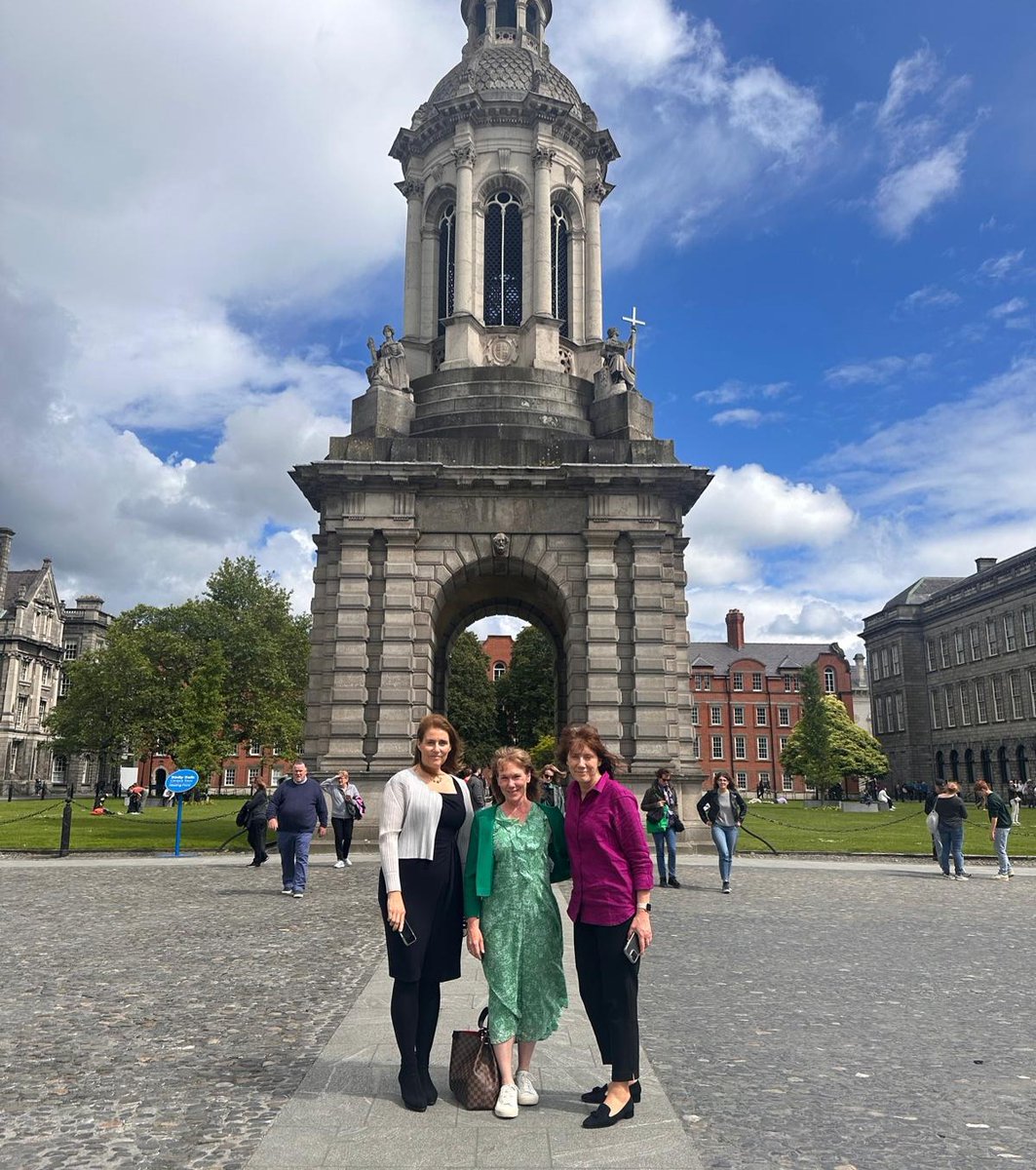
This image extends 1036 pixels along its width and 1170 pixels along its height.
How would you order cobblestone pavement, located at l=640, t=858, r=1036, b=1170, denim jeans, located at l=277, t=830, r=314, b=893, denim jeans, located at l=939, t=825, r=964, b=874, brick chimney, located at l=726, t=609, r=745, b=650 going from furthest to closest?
brick chimney, located at l=726, t=609, r=745, b=650, denim jeans, located at l=939, t=825, r=964, b=874, denim jeans, located at l=277, t=830, r=314, b=893, cobblestone pavement, located at l=640, t=858, r=1036, b=1170

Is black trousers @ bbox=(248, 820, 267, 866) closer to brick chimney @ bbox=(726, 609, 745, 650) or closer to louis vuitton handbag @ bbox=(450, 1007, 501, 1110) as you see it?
louis vuitton handbag @ bbox=(450, 1007, 501, 1110)

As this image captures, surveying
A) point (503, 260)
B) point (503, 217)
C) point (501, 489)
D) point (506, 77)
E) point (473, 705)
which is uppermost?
point (506, 77)

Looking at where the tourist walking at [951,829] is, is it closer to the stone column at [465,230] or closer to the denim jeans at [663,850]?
the denim jeans at [663,850]

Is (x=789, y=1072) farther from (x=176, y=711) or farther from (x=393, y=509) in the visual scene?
(x=176, y=711)

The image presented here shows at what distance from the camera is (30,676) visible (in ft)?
255

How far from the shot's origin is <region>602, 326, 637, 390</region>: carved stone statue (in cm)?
2541

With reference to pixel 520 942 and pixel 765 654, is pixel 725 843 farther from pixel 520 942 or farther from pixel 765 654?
pixel 765 654

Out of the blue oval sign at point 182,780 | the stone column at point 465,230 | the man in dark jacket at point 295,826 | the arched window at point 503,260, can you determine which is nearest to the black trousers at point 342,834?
the man in dark jacket at point 295,826

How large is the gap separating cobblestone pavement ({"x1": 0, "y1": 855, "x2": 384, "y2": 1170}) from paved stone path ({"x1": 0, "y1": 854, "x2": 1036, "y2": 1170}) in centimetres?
2

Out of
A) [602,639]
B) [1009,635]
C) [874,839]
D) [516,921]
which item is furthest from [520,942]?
[1009,635]

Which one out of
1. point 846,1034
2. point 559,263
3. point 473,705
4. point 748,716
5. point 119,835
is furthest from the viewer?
point 748,716

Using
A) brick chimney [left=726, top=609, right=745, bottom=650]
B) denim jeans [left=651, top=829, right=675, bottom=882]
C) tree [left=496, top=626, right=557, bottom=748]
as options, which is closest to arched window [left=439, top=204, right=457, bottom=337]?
denim jeans [left=651, top=829, right=675, bottom=882]

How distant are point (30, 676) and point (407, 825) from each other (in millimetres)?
82409

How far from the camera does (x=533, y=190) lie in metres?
27.6
